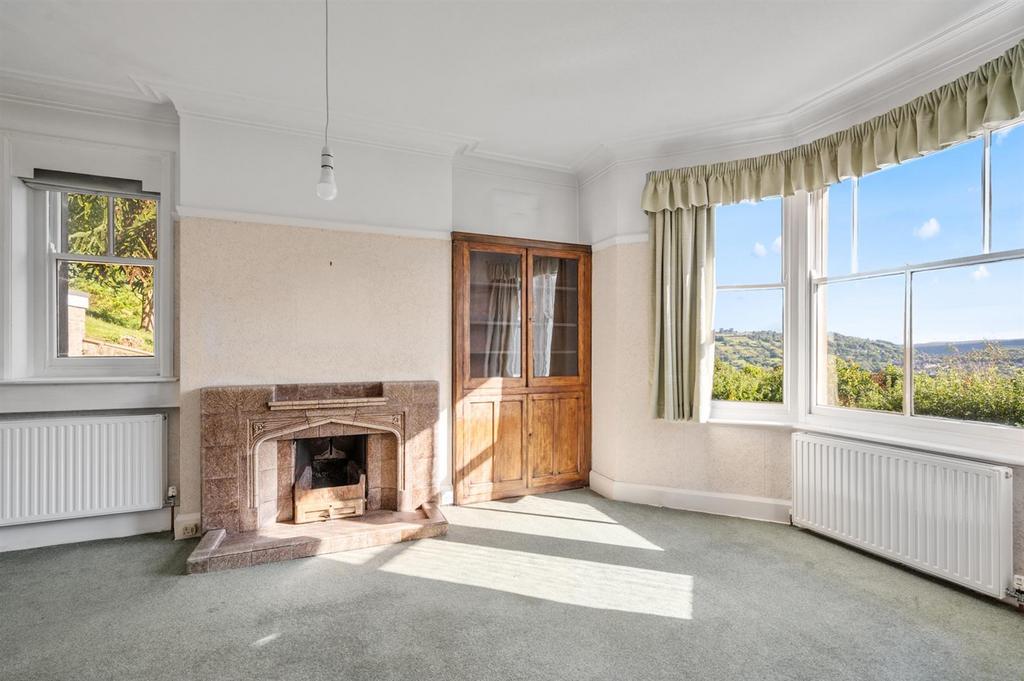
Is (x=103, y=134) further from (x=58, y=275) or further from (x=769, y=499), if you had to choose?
(x=769, y=499)

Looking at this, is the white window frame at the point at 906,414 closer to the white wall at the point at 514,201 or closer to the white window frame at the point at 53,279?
the white wall at the point at 514,201

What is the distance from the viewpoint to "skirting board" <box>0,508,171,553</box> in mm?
2971

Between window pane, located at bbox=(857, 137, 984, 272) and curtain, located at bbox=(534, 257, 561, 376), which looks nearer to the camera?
Answer: window pane, located at bbox=(857, 137, 984, 272)

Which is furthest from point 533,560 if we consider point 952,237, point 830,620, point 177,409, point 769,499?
point 952,237

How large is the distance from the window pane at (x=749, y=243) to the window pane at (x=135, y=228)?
418cm

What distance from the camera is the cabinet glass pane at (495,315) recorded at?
3.97m

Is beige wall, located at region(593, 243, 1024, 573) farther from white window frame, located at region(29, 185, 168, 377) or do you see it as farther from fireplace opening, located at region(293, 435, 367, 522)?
white window frame, located at region(29, 185, 168, 377)

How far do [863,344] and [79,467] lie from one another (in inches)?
202

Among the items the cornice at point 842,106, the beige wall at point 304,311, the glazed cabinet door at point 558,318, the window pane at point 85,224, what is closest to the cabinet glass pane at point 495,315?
the glazed cabinet door at point 558,318

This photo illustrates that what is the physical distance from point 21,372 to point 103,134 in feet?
5.43

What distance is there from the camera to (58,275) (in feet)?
10.5

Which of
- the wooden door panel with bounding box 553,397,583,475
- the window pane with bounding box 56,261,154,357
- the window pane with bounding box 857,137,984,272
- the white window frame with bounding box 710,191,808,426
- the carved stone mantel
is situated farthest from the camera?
the wooden door panel with bounding box 553,397,583,475

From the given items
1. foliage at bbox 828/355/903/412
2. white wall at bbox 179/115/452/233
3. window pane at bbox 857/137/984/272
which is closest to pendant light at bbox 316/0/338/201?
white wall at bbox 179/115/452/233

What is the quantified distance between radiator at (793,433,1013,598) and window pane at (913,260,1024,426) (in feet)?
1.11
